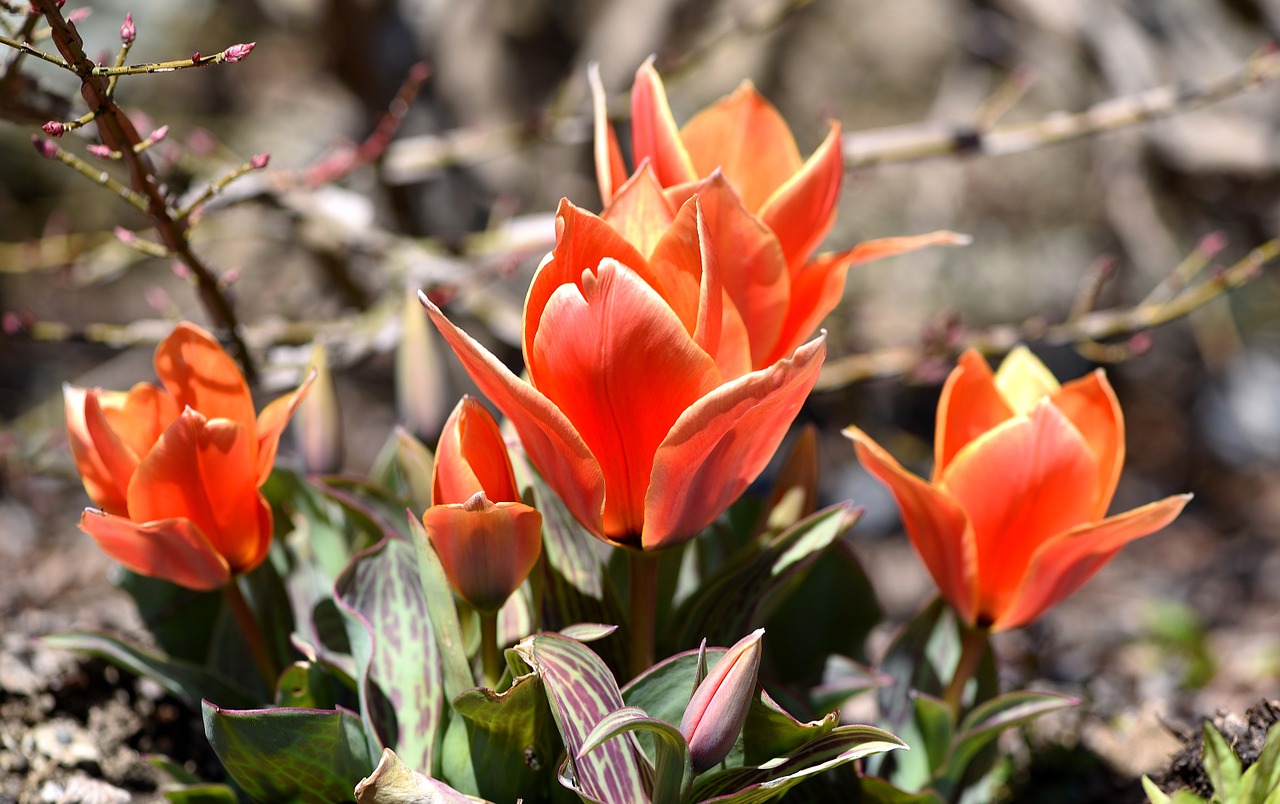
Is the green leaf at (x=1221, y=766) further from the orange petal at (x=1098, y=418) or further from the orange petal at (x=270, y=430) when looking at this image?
the orange petal at (x=270, y=430)

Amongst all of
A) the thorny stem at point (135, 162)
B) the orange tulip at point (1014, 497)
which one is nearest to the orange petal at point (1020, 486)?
the orange tulip at point (1014, 497)

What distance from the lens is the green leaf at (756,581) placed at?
3.14 feet

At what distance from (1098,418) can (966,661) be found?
0.25 meters

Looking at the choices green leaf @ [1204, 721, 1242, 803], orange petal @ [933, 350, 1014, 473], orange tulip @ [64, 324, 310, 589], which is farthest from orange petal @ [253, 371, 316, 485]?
green leaf @ [1204, 721, 1242, 803]

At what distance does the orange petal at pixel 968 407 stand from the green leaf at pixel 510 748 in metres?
0.41

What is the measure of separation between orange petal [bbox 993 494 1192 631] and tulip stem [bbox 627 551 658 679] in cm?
31

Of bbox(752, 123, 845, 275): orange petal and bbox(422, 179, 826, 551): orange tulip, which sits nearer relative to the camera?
bbox(422, 179, 826, 551): orange tulip

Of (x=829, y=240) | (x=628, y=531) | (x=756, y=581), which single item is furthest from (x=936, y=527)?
(x=829, y=240)

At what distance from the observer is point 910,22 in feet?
20.7

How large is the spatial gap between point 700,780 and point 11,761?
79 centimetres

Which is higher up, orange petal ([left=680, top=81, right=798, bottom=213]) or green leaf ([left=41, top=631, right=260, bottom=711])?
orange petal ([left=680, top=81, right=798, bottom=213])

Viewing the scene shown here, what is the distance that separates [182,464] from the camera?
0.86 metres

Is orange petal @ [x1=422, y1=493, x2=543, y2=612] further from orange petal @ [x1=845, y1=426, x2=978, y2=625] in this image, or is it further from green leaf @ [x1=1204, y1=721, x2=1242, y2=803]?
green leaf @ [x1=1204, y1=721, x2=1242, y2=803]

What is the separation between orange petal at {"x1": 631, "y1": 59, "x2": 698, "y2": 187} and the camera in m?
0.92
